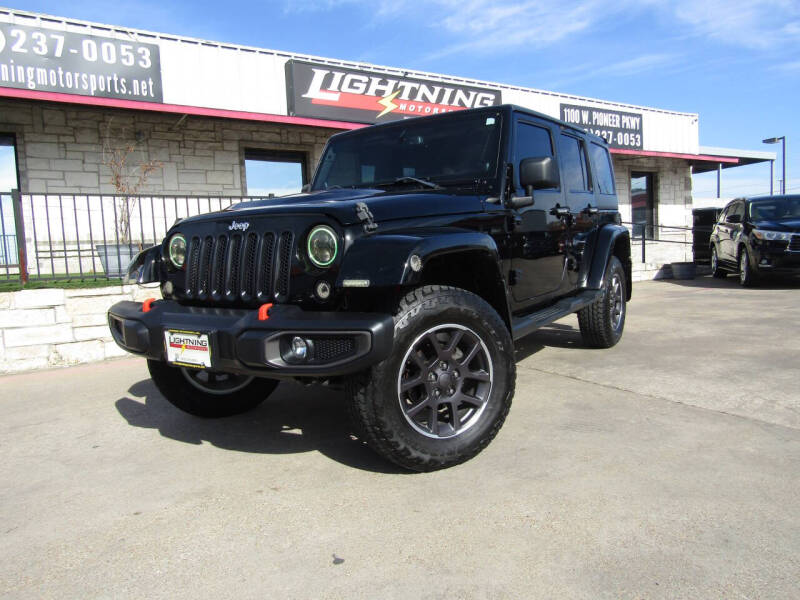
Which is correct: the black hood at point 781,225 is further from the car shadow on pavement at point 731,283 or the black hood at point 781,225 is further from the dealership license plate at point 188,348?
the dealership license plate at point 188,348

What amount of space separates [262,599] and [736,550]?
1609 millimetres

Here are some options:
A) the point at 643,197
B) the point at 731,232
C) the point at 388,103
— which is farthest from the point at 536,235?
the point at 643,197

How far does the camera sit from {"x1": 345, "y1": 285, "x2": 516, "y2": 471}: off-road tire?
7.93 ft

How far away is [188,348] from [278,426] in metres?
1.03

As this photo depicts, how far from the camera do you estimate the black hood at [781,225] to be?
954 centimetres

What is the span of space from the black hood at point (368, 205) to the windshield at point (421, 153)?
0.38 m

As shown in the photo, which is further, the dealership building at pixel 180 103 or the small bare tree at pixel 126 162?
the small bare tree at pixel 126 162

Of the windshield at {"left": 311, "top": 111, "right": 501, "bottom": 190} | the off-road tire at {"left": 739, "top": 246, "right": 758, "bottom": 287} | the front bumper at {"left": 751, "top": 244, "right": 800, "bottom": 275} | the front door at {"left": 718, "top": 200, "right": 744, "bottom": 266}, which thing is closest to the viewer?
the windshield at {"left": 311, "top": 111, "right": 501, "bottom": 190}

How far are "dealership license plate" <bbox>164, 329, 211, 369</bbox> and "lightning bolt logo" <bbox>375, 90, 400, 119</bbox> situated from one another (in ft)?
31.0

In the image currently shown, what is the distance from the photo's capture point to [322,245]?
256 cm

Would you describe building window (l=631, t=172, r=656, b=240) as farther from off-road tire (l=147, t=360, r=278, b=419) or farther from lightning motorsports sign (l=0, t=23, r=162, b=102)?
off-road tire (l=147, t=360, r=278, b=419)

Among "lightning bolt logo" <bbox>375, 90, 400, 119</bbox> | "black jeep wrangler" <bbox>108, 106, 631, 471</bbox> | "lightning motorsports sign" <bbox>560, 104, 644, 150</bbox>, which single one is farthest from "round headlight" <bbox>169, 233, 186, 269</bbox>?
"lightning motorsports sign" <bbox>560, 104, 644, 150</bbox>

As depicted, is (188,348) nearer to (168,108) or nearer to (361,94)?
(168,108)

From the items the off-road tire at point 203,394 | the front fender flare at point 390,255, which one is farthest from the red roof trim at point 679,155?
the front fender flare at point 390,255
